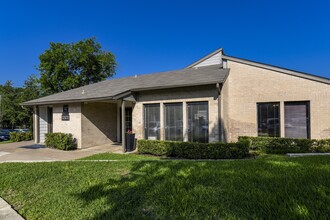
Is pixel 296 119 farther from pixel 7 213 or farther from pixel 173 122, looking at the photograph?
pixel 7 213

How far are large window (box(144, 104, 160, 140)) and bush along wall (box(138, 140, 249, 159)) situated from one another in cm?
134

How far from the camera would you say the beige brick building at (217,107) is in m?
9.06

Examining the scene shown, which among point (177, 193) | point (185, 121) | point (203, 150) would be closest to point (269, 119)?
point (185, 121)

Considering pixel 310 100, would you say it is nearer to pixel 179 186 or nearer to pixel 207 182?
pixel 207 182

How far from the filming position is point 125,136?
10086 mm

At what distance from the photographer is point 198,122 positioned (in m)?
9.09

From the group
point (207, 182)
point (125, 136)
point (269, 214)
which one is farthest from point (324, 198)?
point (125, 136)

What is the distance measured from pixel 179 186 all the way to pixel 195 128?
18.0ft

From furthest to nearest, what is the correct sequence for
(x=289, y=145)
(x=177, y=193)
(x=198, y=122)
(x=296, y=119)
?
(x=296, y=119)
(x=289, y=145)
(x=198, y=122)
(x=177, y=193)

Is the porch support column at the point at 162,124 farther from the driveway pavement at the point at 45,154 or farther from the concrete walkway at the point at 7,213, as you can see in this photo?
the concrete walkway at the point at 7,213

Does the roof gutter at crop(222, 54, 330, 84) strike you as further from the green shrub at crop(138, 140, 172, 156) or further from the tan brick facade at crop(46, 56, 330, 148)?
the green shrub at crop(138, 140, 172, 156)

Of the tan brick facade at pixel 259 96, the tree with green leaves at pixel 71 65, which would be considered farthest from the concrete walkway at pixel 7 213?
the tree with green leaves at pixel 71 65

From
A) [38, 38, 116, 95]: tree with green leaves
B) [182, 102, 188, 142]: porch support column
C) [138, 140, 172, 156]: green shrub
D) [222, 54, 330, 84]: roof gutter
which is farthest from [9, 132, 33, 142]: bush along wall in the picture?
[222, 54, 330, 84]: roof gutter

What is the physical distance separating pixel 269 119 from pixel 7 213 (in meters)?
11.6
